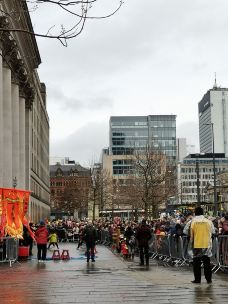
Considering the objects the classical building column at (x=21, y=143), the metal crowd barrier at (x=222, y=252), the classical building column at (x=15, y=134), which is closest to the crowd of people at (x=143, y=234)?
the metal crowd barrier at (x=222, y=252)

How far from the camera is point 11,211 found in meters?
24.3

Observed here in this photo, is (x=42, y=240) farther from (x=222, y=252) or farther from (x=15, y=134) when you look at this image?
(x=15, y=134)

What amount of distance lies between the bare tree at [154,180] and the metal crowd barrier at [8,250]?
1204 inches

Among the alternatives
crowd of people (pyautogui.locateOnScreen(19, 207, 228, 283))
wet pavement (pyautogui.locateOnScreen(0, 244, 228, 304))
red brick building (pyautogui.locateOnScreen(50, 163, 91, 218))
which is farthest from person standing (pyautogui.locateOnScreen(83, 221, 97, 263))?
red brick building (pyautogui.locateOnScreen(50, 163, 91, 218))

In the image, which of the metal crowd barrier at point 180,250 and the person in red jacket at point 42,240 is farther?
the person in red jacket at point 42,240

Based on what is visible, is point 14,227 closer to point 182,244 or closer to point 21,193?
point 21,193

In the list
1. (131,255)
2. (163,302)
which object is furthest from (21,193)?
(163,302)

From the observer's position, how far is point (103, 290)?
13.8m

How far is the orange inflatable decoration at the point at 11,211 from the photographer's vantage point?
23.9 m

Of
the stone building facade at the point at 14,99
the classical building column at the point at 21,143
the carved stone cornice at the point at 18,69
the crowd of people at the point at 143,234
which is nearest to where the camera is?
the crowd of people at the point at 143,234

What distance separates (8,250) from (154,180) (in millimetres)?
34816

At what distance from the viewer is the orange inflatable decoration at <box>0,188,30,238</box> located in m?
23.9

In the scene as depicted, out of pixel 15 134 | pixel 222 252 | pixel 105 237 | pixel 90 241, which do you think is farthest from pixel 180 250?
pixel 15 134

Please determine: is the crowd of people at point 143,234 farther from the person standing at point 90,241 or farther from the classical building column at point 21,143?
the classical building column at point 21,143
